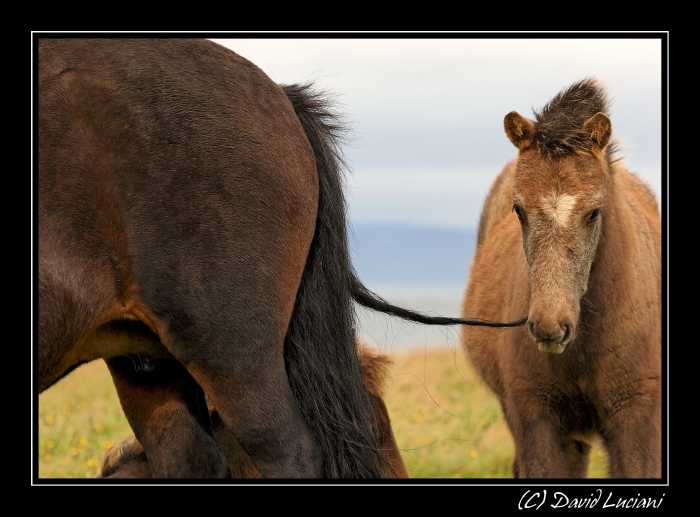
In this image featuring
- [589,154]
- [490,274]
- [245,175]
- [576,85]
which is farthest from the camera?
[490,274]

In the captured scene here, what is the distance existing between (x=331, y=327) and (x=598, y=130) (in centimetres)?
171

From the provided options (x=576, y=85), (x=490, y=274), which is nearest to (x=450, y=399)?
(x=490, y=274)

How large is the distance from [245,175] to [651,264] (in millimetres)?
2599

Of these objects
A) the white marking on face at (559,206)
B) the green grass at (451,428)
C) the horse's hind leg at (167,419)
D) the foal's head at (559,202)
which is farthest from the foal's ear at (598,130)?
the horse's hind leg at (167,419)

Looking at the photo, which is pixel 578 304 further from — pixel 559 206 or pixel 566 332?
pixel 559 206

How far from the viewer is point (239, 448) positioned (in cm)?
356

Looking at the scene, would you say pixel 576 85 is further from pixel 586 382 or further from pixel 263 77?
pixel 263 77

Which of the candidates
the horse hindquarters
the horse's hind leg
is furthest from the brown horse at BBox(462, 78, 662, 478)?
the horse's hind leg

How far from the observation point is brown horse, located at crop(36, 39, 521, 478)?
2422 millimetres

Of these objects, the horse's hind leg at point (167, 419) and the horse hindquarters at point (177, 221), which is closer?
the horse hindquarters at point (177, 221)

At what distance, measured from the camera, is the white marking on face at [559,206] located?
345cm

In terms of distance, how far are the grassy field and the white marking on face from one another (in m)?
1.18

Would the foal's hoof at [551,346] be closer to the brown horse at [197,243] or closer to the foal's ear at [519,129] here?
the brown horse at [197,243]

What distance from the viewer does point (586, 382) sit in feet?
12.7
